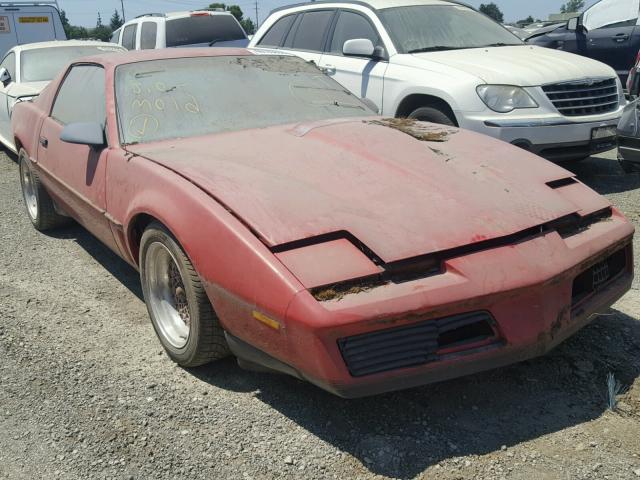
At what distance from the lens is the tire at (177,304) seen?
2.92m

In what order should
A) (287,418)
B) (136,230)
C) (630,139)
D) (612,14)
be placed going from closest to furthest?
(287,418), (136,230), (630,139), (612,14)

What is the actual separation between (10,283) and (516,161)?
3213 mm

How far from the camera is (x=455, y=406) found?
112 inches

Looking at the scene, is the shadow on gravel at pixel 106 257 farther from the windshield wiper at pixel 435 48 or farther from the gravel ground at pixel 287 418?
the windshield wiper at pixel 435 48

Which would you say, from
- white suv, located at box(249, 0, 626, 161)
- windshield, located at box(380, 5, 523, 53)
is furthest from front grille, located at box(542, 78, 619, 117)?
windshield, located at box(380, 5, 523, 53)

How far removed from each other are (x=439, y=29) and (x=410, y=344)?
5080 millimetres

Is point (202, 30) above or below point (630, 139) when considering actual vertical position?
above

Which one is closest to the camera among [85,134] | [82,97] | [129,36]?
[85,134]

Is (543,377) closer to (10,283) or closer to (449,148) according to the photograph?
(449,148)

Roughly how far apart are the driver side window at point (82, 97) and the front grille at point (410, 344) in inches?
90.3

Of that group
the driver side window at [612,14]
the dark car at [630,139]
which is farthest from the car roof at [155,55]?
the driver side window at [612,14]

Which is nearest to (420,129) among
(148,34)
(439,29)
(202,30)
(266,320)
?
(266,320)

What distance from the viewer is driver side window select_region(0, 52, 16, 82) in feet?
27.6

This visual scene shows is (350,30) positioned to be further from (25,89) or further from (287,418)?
(287,418)
